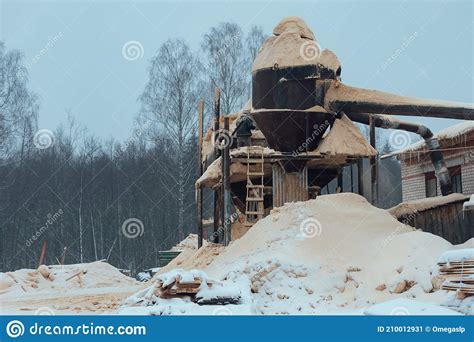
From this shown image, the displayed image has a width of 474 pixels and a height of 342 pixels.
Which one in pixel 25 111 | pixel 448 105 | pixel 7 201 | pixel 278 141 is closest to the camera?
pixel 448 105

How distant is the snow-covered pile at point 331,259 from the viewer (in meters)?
11.2

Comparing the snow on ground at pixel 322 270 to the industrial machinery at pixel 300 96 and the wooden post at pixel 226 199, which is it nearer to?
the wooden post at pixel 226 199

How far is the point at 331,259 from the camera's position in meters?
12.8

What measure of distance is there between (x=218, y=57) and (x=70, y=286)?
1574 centimetres

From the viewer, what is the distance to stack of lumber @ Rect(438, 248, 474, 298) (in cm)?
874

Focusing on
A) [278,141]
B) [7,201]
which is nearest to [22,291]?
[278,141]

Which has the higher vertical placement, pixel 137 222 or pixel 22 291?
pixel 137 222

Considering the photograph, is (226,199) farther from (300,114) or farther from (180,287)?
(180,287)

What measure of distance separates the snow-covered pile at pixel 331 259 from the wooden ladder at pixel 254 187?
8.09ft

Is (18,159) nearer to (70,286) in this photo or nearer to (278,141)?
(70,286)

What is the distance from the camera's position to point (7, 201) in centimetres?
3388

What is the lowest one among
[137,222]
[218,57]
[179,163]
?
[137,222]

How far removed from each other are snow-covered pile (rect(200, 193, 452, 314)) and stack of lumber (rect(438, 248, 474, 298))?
823 millimetres

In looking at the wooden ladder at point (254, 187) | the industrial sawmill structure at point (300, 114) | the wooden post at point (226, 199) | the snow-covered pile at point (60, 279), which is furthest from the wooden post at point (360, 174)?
the snow-covered pile at point (60, 279)
